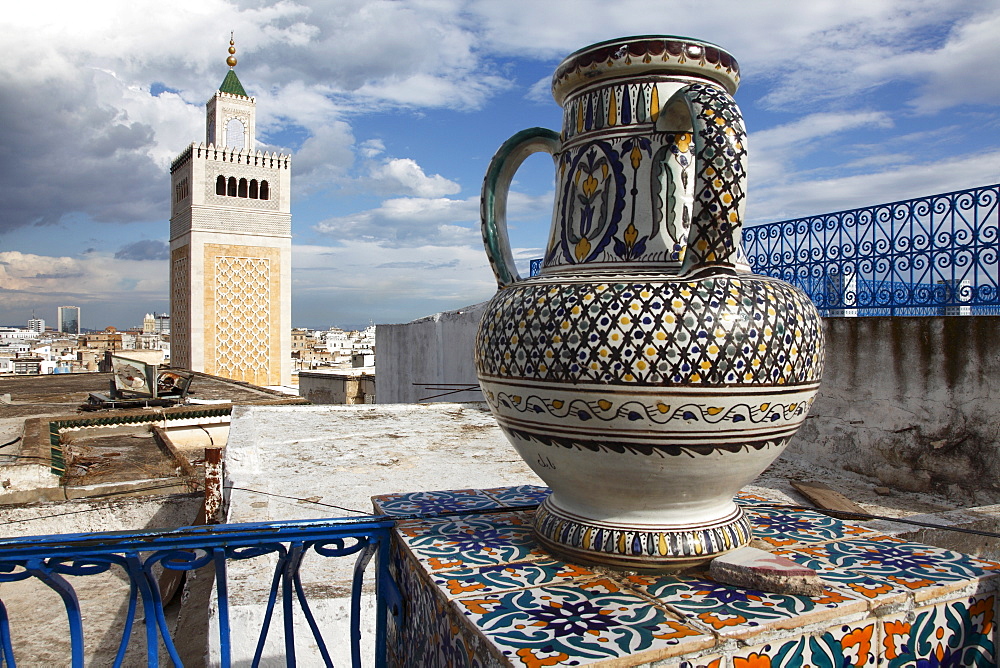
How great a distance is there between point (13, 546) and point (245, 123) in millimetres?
24355

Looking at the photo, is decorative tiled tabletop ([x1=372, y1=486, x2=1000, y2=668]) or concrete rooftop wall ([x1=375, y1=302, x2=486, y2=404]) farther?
concrete rooftop wall ([x1=375, y1=302, x2=486, y2=404])

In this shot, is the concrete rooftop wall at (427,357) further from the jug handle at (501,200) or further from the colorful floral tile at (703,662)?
the colorful floral tile at (703,662)

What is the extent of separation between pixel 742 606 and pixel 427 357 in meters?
8.56

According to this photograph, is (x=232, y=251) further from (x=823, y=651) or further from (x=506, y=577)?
(x=823, y=651)

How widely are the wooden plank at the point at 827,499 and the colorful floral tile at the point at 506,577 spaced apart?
2923 mm

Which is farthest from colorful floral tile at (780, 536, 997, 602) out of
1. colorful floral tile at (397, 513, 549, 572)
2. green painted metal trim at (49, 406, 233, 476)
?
green painted metal trim at (49, 406, 233, 476)

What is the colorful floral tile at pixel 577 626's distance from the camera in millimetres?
778

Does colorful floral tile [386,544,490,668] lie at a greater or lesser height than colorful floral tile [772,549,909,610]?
lesser

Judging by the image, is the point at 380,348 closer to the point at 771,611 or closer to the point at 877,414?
the point at 877,414

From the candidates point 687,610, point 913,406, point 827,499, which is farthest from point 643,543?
point 913,406

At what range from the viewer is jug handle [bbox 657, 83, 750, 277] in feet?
3.10

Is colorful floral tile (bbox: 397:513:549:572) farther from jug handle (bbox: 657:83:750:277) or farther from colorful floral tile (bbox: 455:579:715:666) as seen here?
jug handle (bbox: 657:83:750:277)

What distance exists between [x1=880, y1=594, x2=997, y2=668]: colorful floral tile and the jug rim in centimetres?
86

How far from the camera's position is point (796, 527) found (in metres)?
1.27
